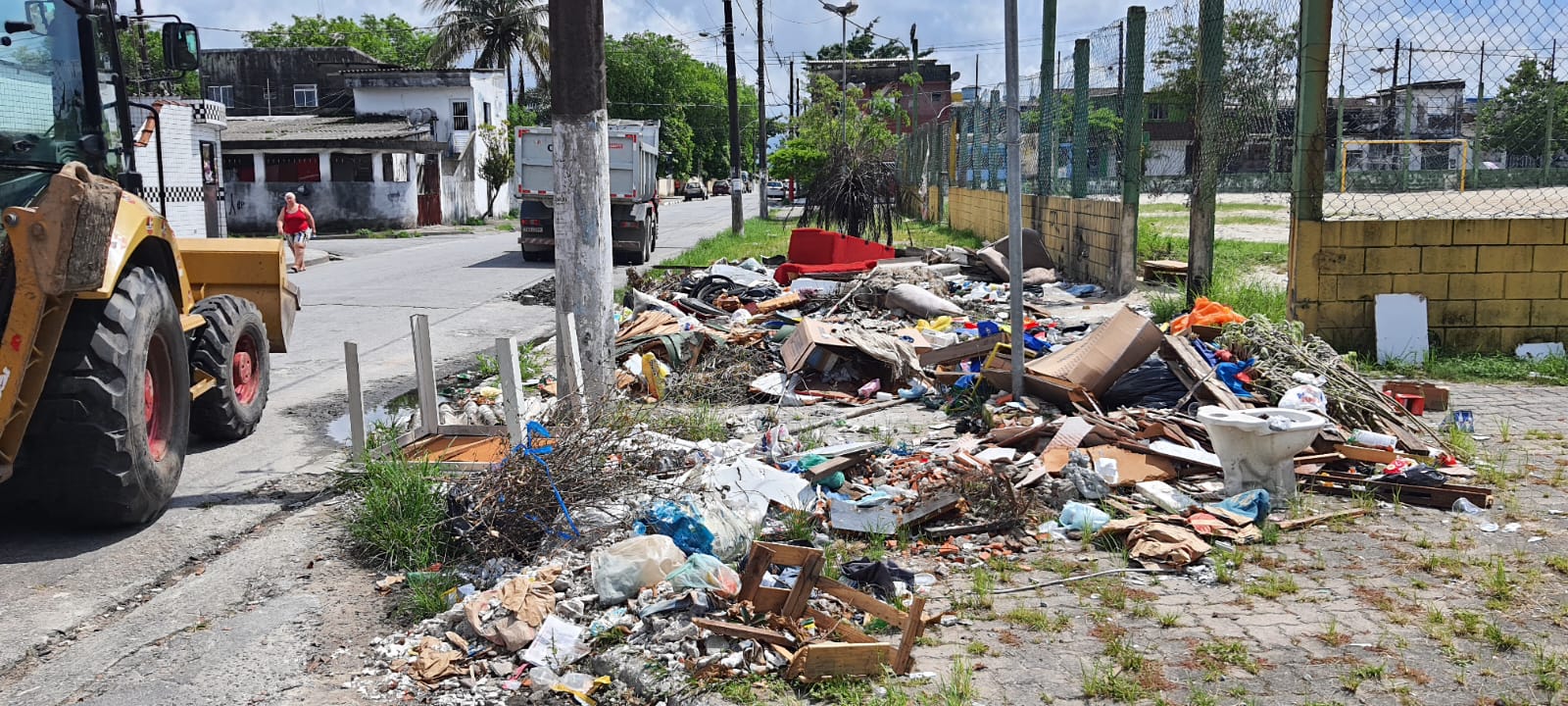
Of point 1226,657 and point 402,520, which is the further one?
point 402,520

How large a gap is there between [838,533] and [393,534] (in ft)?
6.24

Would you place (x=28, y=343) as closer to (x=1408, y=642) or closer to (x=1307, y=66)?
(x=1408, y=642)

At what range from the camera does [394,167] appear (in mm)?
37625

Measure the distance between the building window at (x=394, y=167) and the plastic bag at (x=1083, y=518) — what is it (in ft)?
116

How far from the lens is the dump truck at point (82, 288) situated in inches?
188

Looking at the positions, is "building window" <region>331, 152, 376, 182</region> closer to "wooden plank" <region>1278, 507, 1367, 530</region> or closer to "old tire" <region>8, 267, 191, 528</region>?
"old tire" <region>8, 267, 191, 528</region>

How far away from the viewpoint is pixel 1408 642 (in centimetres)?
386

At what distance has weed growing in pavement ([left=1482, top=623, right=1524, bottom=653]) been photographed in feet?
12.4

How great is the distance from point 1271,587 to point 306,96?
61.5 m

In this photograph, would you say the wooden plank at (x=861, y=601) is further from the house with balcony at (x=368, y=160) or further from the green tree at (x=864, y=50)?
the green tree at (x=864, y=50)

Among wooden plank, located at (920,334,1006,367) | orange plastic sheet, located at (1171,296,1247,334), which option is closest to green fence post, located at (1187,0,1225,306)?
orange plastic sheet, located at (1171,296,1247,334)

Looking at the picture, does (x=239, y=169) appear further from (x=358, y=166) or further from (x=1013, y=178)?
(x=1013, y=178)

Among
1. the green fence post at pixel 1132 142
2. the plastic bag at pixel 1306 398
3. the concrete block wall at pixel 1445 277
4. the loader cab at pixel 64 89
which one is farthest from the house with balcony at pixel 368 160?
the plastic bag at pixel 1306 398

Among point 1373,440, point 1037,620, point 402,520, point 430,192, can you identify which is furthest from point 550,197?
point 430,192
